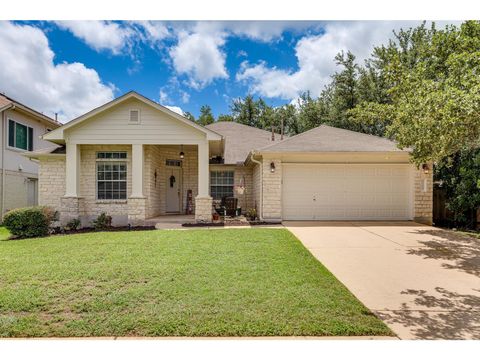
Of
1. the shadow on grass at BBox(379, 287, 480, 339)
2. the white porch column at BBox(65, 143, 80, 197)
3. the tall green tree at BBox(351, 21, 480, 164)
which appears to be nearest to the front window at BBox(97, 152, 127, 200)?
the white porch column at BBox(65, 143, 80, 197)

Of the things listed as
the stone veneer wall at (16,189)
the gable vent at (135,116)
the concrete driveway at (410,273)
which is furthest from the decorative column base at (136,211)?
the stone veneer wall at (16,189)

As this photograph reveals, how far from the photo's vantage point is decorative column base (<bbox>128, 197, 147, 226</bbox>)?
1136cm

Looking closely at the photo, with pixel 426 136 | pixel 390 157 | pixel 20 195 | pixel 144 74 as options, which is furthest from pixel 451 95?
pixel 20 195

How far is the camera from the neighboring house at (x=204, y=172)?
11.6m

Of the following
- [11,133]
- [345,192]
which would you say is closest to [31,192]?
[11,133]

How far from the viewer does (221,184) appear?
15609 mm

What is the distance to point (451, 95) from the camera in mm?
5703

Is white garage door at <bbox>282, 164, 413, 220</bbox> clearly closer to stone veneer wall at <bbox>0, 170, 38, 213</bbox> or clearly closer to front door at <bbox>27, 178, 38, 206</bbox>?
stone veneer wall at <bbox>0, 170, 38, 213</bbox>

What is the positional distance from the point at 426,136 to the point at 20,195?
17692 mm

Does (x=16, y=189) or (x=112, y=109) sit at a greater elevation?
(x=112, y=109)

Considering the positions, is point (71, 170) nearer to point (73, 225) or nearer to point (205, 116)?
point (73, 225)

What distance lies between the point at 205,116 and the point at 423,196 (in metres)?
31.1
